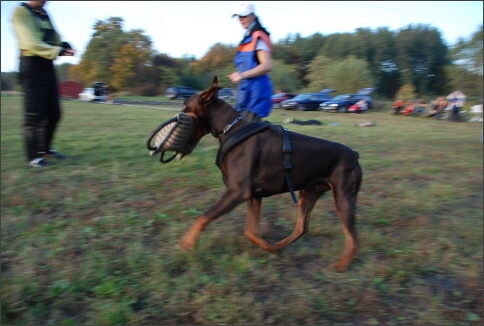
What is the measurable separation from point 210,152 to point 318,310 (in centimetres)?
461

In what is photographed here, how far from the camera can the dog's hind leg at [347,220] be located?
342 centimetres

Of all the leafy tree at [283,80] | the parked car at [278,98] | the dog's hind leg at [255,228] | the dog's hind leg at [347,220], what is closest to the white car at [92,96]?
the parked car at [278,98]

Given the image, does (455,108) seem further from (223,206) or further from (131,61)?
(131,61)

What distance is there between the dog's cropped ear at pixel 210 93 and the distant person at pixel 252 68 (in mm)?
543

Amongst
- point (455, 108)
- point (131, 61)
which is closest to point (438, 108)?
point (455, 108)

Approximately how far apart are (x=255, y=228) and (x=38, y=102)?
3.72 metres

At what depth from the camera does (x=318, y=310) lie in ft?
9.54

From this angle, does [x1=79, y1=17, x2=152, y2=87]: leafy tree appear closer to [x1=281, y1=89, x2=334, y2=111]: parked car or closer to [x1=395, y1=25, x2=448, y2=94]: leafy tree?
[x1=281, y1=89, x2=334, y2=111]: parked car

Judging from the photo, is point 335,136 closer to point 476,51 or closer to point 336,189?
point 336,189

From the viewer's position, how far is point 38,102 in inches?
221

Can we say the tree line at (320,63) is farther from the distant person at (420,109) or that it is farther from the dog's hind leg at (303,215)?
the dog's hind leg at (303,215)

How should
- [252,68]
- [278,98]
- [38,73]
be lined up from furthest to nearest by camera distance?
[278,98] → [38,73] → [252,68]

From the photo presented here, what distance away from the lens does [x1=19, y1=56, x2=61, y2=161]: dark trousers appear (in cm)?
555

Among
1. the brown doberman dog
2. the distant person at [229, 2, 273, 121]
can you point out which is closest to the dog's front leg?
the brown doberman dog
